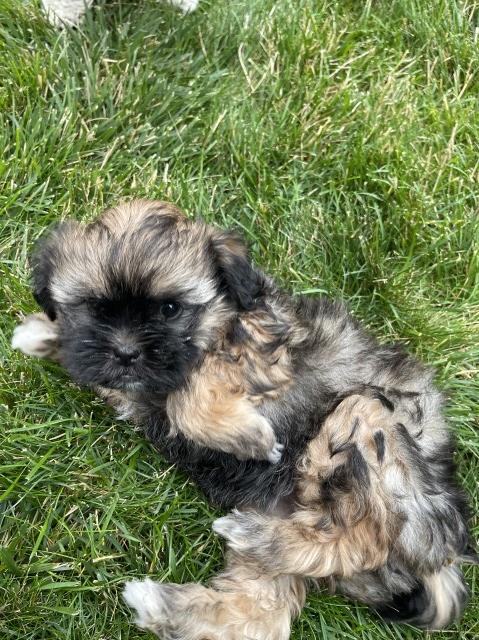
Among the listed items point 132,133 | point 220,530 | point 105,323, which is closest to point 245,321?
point 105,323

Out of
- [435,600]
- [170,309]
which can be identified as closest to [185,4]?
[170,309]

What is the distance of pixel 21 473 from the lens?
10.5ft

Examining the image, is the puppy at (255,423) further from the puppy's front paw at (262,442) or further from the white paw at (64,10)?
the white paw at (64,10)

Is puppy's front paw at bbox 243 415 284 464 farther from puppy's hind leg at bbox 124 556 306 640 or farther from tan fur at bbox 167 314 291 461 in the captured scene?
puppy's hind leg at bbox 124 556 306 640

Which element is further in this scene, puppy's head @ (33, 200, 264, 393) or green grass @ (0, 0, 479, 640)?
green grass @ (0, 0, 479, 640)

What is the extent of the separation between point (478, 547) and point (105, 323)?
2.04 metres

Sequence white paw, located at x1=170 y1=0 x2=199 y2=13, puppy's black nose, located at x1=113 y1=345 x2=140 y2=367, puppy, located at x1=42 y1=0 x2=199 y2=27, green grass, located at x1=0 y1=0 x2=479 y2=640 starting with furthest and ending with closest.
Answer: white paw, located at x1=170 y1=0 x2=199 y2=13, puppy, located at x1=42 y1=0 x2=199 y2=27, green grass, located at x1=0 y1=0 x2=479 y2=640, puppy's black nose, located at x1=113 y1=345 x2=140 y2=367

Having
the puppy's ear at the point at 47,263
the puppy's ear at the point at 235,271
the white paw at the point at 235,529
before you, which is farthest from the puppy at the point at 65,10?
the white paw at the point at 235,529

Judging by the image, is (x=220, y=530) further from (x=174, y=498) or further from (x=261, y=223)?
(x=261, y=223)

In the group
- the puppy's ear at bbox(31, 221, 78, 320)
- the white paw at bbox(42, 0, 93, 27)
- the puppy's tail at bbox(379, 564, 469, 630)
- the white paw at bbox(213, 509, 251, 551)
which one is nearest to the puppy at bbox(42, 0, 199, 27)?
the white paw at bbox(42, 0, 93, 27)

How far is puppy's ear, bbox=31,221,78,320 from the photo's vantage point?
299 cm

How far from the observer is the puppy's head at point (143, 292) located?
106 inches

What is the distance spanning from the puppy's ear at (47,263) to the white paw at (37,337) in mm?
170

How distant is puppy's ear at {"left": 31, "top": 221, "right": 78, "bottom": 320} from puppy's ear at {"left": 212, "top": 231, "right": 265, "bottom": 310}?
2.07 ft
